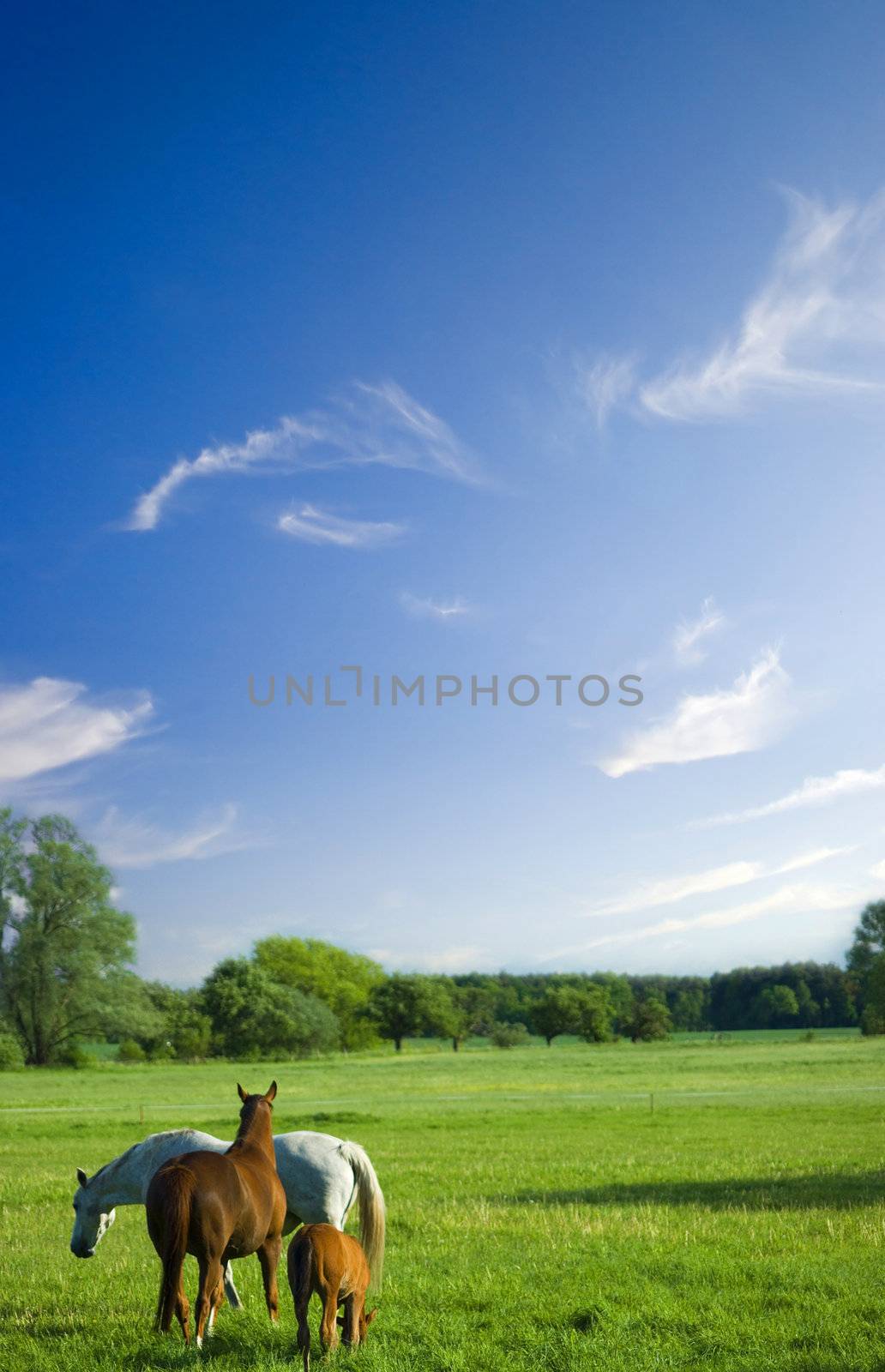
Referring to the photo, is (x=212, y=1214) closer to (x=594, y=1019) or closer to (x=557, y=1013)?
(x=594, y=1019)

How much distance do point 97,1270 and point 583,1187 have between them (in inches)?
381

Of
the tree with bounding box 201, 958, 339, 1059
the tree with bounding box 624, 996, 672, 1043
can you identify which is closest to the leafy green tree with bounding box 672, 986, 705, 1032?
the tree with bounding box 624, 996, 672, 1043

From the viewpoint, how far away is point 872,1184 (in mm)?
18500

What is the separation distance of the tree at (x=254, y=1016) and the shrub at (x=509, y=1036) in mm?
37579

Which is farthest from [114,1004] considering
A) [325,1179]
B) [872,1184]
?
[325,1179]

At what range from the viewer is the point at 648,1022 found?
129 metres

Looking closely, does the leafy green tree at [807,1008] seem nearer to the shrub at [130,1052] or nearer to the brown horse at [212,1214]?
the shrub at [130,1052]

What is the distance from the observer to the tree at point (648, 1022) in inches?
5069

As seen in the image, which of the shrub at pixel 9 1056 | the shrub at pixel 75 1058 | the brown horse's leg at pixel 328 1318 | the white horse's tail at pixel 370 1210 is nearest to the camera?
the brown horse's leg at pixel 328 1318

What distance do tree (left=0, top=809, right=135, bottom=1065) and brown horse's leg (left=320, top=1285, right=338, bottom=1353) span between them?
80843 mm

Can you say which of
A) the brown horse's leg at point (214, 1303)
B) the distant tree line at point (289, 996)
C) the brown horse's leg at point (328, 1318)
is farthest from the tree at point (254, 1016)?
the brown horse's leg at point (328, 1318)

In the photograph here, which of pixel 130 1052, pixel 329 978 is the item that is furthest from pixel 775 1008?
pixel 130 1052

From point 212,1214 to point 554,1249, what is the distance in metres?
6.52

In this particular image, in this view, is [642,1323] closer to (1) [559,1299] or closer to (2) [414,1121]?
(1) [559,1299]
